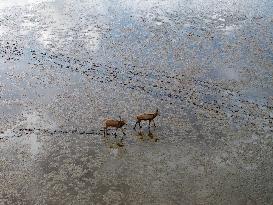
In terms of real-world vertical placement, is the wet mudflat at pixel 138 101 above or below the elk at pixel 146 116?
below

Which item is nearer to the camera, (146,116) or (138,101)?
(146,116)

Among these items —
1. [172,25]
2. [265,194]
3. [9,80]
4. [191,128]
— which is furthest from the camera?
[172,25]

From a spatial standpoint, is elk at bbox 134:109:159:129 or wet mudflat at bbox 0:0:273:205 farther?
elk at bbox 134:109:159:129

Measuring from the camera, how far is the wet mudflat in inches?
462

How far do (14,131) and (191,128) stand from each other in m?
5.33

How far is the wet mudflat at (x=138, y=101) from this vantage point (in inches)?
462

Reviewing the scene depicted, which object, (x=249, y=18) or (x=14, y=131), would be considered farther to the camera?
(x=249, y=18)

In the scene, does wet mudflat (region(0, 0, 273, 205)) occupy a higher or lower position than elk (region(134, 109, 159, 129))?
lower

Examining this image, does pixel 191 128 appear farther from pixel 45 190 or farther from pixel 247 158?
pixel 45 190

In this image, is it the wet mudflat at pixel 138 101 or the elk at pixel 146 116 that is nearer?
the wet mudflat at pixel 138 101

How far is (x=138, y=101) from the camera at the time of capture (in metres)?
15.1

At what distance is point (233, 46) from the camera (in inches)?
730

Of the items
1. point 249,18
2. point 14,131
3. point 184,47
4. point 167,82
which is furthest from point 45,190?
point 249,18

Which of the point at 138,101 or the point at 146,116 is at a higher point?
the point at 146,116
